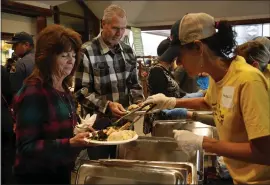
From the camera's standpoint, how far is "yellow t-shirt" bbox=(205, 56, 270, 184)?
811 millimetres

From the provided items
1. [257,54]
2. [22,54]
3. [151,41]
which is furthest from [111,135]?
[151,41]

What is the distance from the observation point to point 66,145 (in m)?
0.94

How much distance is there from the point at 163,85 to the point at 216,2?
3253 mm

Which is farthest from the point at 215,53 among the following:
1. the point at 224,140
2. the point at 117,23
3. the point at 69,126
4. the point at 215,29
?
the point at 117,23

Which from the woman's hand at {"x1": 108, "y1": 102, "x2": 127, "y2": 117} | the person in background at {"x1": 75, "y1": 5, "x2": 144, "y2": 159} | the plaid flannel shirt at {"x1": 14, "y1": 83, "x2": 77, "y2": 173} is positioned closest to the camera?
the plaid flannel shirt at {"x1": 14, "y1": 83, "x2": 77, "y2": 173}

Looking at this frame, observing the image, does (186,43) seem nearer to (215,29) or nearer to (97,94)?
(215,29)

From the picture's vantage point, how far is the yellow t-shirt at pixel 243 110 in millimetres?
811

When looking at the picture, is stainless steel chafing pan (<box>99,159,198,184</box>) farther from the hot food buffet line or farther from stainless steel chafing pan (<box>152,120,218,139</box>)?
stainless steel chafing pan (<box>152,120,218,139</box>)

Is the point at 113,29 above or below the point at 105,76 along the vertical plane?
above

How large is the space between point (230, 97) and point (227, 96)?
0.01 metres

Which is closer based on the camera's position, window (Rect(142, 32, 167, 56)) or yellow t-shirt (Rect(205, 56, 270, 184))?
yellow t-shirt (Rect(205, 56, 270, 184))

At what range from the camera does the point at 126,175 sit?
86 centimetres

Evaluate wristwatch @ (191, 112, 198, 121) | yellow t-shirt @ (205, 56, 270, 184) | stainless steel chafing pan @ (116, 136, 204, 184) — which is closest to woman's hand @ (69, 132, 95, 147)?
stainless steel chafing pan @ (116, 136, 204, 184)

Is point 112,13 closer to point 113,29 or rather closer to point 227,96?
point 113,29
